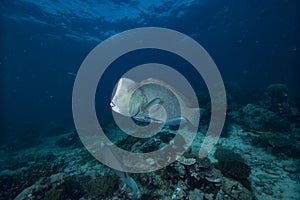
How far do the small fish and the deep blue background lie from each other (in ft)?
59.7

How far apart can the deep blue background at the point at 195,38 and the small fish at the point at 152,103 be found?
59.7ft

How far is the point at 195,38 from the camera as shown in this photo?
30.7m

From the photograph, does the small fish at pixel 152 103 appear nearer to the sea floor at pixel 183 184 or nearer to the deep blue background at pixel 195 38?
the sea floor at pixel 183 184

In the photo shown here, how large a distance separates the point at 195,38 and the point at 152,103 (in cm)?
3099

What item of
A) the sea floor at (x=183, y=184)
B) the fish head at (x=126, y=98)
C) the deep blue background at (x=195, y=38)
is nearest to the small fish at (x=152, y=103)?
the fish head at (x=126, y=98)

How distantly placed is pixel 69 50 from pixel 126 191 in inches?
1249

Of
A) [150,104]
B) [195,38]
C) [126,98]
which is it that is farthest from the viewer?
[195,38]

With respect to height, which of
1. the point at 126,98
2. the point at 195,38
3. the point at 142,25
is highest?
the point at 195,38

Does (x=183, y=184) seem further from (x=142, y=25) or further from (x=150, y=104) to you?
(x=142, y=25)

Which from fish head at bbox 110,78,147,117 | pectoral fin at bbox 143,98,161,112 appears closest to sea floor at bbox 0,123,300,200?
pectoral fin at bbox 143,98,161,112

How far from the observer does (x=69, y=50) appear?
31188 mm

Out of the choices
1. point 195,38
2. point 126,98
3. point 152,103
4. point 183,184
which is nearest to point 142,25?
point 195,38

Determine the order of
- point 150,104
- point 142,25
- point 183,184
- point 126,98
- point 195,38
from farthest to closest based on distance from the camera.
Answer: point 195,38 < point 142,25 < point 183,184 < point 150,104 < point 126,98

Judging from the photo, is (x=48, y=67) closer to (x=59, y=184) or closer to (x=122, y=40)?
(x=122, y=40)
